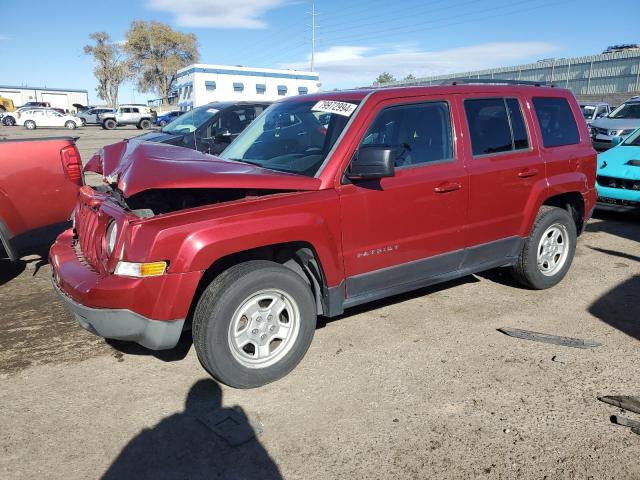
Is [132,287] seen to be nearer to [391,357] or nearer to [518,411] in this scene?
[391,357]

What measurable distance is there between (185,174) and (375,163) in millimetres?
1186

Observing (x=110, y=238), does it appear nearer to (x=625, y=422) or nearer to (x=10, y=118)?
(x=625, y=422)

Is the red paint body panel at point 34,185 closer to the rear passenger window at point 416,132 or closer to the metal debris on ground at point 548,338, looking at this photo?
the rear passenger window at point 416,132

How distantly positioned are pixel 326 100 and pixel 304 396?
7.28ft

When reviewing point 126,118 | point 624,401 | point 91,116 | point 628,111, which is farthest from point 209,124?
point 91,116

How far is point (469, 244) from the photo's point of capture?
4082 mm

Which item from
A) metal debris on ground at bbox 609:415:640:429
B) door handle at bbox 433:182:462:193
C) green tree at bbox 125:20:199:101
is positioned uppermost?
green tree at bbox 125:20:199:101

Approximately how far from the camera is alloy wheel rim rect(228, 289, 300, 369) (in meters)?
3.09

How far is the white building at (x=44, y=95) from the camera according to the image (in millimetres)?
72625

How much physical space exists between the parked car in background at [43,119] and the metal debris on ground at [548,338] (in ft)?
137

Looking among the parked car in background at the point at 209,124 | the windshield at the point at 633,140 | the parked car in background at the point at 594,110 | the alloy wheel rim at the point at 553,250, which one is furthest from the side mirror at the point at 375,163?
the parked car in background at the point at 594,110

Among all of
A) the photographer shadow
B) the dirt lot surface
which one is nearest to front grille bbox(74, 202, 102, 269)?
the dirt lot surface

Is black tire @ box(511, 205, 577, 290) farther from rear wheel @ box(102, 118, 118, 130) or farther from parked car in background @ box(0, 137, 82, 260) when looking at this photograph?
rear wheel @ box(102, 118, 118, 130)

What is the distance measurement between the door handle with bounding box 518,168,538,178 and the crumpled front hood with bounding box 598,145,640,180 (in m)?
3.81
